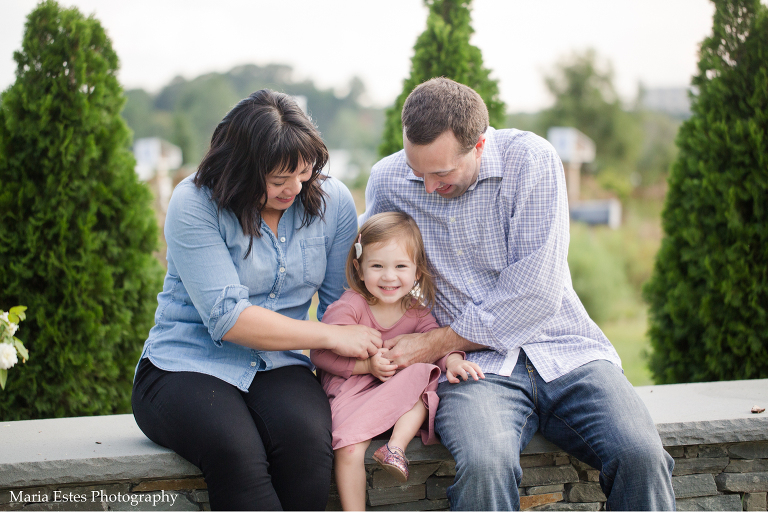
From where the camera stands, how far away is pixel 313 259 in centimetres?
217

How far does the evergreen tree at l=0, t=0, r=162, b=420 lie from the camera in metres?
2.79

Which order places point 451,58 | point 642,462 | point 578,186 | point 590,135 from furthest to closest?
point 590,135 < point 578,186 < point 451,58 < point 642,462

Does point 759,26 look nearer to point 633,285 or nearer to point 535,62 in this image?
point 633,285

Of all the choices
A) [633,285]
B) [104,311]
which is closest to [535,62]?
[633,285]

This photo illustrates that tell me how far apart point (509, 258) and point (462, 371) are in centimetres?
47

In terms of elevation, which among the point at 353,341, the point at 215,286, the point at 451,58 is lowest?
the point at 353,341

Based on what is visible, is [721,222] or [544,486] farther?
[721,222]

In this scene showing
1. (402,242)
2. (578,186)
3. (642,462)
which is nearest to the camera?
(642,462)

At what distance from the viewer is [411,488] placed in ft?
6.91

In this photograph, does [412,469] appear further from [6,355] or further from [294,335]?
[6,355]

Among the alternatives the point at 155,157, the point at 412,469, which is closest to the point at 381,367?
the point at 412,469

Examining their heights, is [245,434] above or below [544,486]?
above

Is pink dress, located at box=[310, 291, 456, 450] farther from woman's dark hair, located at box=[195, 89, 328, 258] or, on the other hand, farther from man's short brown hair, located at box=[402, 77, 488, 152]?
man's short brown hair, located at box=[402, 77, 488, 152]

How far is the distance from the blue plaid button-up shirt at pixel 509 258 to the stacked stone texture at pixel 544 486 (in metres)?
0.41
